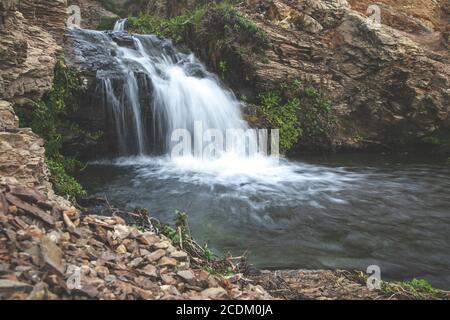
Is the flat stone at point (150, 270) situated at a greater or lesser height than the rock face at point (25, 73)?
lesser

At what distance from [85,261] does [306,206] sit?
4656 millimetres

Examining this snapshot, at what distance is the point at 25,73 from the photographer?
6.93 m

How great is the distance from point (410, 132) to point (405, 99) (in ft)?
3.32

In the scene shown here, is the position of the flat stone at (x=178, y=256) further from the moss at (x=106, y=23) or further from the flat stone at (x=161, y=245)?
the moss at (x=106, y=23)

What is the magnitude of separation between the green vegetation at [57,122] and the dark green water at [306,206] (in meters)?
0.70

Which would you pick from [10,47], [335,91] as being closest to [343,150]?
[335,91]

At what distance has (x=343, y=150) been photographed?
1164 cm

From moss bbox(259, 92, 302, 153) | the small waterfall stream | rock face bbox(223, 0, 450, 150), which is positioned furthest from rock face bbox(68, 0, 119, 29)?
moss bbox(259, 92, 302, 153)

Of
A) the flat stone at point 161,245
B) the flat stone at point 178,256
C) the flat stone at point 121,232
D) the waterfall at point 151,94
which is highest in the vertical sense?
the waterfall at point 151,94

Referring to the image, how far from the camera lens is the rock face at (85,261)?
8.90 ft

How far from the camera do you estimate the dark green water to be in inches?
204

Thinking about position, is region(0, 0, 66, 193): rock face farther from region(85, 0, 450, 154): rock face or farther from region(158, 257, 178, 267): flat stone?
region(85, 0, 450, 154): rock face

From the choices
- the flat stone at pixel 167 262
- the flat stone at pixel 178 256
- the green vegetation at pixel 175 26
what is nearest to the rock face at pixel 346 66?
the green vegetation at pixel 175 26
